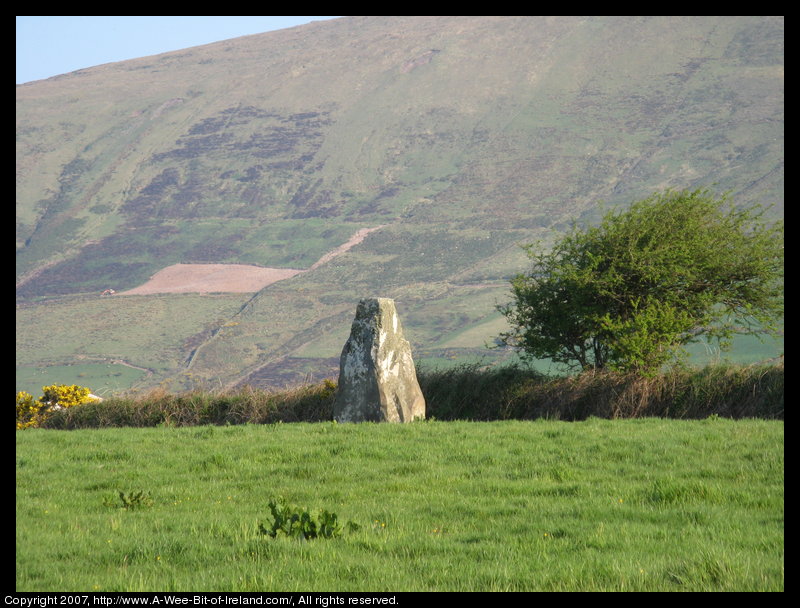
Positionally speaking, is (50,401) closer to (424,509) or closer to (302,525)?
(424,509)

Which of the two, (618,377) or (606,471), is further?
(618,377)

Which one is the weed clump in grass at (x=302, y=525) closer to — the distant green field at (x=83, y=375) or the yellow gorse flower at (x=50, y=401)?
the yellow gorse flower at (x=50, y=401)

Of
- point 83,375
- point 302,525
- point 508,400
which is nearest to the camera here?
point 302,525

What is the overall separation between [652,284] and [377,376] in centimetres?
890

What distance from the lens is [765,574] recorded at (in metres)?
6.89

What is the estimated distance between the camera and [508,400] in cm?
2086

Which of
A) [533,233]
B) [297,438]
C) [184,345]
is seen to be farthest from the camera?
[533,233]

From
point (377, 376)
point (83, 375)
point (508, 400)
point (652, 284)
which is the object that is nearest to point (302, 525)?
point (377, 376)

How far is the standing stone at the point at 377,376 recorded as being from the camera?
63.3 ft
